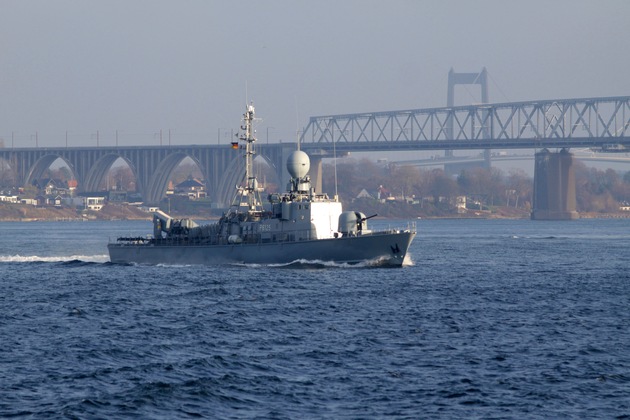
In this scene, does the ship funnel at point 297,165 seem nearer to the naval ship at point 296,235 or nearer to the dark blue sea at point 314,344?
the naval ship at point 296,235

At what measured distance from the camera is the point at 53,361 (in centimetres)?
3178

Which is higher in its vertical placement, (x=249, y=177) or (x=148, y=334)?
(x=249, y=177)

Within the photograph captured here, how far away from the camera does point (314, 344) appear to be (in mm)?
35062

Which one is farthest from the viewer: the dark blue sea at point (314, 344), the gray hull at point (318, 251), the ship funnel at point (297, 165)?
the ship funnel at point (297, 165)

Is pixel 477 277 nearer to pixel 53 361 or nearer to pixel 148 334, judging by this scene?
pixel 148 334

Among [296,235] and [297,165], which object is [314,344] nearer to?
[296,235]

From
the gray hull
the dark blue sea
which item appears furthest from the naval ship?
the dark blue sea

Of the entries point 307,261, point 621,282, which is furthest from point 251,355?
point 621,282

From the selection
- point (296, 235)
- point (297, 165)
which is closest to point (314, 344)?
point (296, 235)

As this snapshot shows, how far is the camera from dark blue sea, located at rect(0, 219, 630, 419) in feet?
86.4

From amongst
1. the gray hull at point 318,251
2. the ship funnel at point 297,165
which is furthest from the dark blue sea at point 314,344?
the ship funnel at point 297,165

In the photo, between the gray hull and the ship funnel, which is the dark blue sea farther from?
the ship funnel

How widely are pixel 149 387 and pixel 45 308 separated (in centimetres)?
2016

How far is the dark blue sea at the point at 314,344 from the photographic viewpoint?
26328 mm
